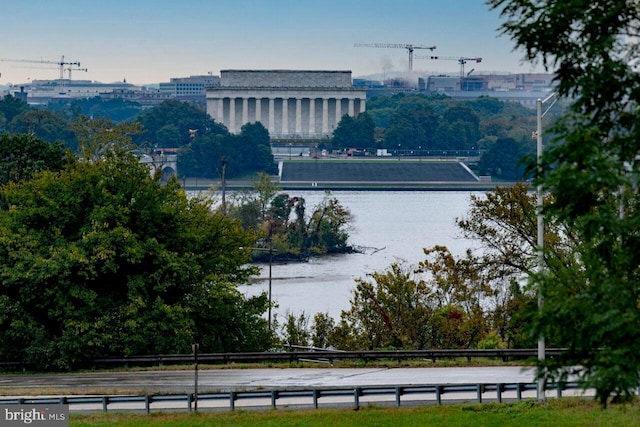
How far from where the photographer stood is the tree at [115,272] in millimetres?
38844

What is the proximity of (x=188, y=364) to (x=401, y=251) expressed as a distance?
52566 mm

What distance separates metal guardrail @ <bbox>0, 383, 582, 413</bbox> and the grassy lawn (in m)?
0.64

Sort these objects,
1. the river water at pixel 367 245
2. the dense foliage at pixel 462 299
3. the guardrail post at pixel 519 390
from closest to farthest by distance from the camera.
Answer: the guardrail post at pixel 519 390 → the dense foliage at pixel 462 299 → the river water at pixel 367 245

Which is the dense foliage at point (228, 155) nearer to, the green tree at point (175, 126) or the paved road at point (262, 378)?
the green tree at point (175, 126)

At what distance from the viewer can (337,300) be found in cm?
6775

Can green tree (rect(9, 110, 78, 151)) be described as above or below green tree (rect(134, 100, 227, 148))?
below

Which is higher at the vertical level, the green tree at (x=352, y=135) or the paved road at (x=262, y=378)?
the green tree at (x=352, y=135)

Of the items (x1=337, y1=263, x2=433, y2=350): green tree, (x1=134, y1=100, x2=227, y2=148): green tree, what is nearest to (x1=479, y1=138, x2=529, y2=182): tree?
(x1=134, y1=100, x2=227, y2=148): green tree

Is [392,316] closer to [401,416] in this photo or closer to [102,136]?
[401,416]

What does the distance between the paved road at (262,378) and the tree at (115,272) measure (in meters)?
2.36

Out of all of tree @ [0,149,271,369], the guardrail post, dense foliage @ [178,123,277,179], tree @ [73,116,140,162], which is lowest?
the guardrail post

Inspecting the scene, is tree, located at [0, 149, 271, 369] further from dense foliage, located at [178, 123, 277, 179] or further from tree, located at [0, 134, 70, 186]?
dense foliage, located at [178, 123, 277, 179]

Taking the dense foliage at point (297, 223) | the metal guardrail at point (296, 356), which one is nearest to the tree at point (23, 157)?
the metal guardrail at point (296, 356)
